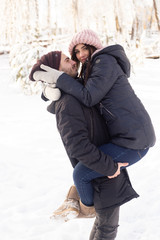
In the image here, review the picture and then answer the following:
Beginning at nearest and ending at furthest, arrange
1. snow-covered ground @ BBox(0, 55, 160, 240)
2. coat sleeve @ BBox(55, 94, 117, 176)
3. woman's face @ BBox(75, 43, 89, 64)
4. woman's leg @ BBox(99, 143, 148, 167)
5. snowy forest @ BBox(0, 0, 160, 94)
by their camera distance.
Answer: coat sleeve @ BBox(55, 94, 117, 176) < woman's leg @ BBox(99, 143, 148, 167) < woman's face @ BBox(75, 43, 89, 64) < snow-covered ground @ BBox(0, 55, 160, 240) < snowy forest @ BBox(0, 0, 160, 94)

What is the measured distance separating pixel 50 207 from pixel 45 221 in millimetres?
264

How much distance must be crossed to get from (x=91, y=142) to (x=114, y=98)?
0.31 metres

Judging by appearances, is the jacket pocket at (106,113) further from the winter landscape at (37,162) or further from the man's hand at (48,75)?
the winter landscape at (37,162)

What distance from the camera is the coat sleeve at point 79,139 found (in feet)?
5.16

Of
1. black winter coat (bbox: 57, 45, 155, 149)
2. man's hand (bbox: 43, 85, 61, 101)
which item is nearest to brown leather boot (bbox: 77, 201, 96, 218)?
black winter coat (bbox: 57, 45, 155, 149)

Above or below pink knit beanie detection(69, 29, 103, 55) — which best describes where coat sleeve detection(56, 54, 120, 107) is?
below

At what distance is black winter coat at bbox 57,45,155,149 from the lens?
1622mm

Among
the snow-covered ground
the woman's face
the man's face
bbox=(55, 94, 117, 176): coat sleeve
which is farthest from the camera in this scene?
the snow-covered ground

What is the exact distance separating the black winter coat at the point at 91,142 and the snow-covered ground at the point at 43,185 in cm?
43

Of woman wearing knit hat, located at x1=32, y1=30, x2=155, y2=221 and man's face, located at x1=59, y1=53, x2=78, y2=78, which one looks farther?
man's face, located at x1=59, y1=53, x2=78, y2=78

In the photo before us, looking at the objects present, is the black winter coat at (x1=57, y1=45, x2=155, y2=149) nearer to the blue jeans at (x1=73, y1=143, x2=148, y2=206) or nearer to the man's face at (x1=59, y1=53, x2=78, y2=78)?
the blue jeans at (x1=73, y1=143, x2=148, y2=206)

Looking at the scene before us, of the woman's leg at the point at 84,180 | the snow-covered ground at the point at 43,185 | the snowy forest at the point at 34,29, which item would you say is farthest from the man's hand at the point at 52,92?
the snowy forest at the point at 34,29

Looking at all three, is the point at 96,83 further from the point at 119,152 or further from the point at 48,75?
the point at 119,152

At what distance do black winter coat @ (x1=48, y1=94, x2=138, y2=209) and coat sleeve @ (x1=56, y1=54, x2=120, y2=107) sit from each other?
6cm
